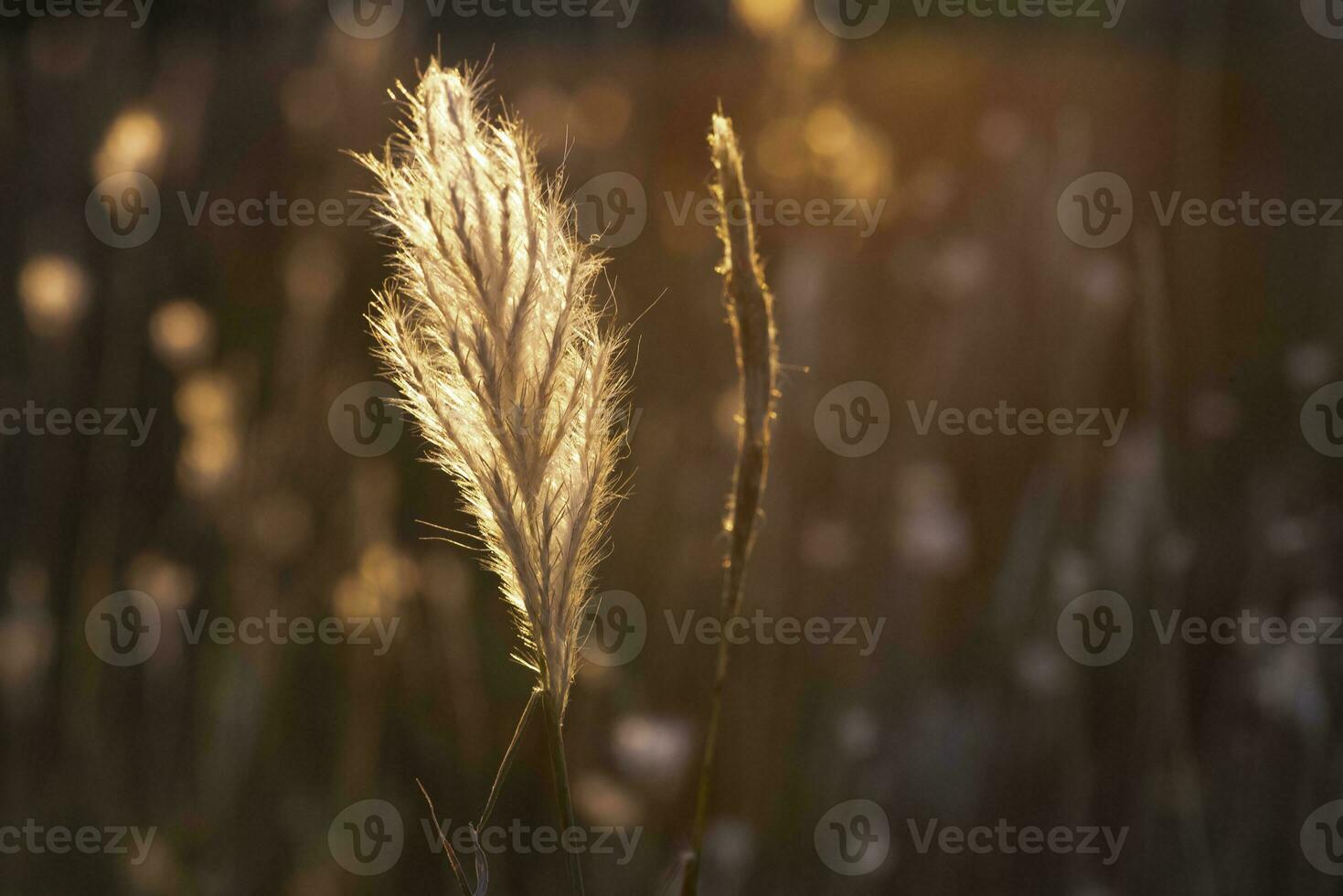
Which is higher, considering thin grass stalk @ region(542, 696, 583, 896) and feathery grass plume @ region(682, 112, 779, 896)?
feathery grass plume @ region(682, 112, 779, 896)

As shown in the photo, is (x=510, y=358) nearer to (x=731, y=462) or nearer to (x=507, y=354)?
(x=507, y=354)

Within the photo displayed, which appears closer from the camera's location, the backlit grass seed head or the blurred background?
the backlit grass seed head

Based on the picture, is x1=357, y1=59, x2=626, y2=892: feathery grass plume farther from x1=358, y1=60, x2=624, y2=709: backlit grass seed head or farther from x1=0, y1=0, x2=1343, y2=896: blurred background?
x1=0, y1=0, x2=1343, y2=896: blurred background

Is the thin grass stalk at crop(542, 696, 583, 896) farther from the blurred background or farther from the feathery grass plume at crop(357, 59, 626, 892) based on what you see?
the blurred background

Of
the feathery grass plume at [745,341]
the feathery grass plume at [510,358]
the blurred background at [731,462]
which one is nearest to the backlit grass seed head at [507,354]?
the feathery grass plume at [510,358]

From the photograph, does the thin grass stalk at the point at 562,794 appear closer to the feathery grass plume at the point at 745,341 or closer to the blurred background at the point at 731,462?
the feathery grass plume at the point at 745,341

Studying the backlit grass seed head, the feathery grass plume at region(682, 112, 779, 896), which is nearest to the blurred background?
the backlit grass seed head

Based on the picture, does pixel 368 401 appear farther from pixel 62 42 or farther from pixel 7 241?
pixel 62 42
